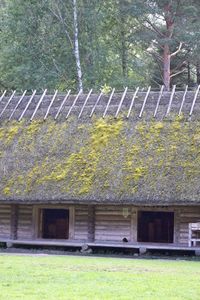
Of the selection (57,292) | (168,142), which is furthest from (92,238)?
(57,292)

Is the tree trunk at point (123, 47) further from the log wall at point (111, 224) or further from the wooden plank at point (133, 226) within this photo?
the wooden plank at point (133, 226)

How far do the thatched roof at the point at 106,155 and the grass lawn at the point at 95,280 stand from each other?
13.8 feet

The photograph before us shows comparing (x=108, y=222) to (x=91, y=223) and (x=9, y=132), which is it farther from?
(x=9, y=132)

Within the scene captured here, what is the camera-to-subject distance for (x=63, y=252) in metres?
28.1

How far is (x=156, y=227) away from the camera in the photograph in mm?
33375

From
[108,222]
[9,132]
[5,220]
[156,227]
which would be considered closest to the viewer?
[108,222]

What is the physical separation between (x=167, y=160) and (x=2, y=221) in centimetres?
775

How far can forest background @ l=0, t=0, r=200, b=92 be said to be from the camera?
151 feet

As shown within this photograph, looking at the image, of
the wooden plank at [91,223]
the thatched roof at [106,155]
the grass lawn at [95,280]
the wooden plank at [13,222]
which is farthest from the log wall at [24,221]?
the grass lawn at [95,280]

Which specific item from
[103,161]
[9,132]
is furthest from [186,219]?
[9,132]

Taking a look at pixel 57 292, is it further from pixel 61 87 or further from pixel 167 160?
pixel 61 87

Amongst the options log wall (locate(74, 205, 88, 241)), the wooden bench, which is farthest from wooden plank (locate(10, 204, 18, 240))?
the wooden bench

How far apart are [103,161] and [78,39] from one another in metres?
20.5

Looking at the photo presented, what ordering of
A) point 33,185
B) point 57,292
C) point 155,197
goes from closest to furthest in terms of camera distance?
point 57,292 → point 155,197 → point 33,185
